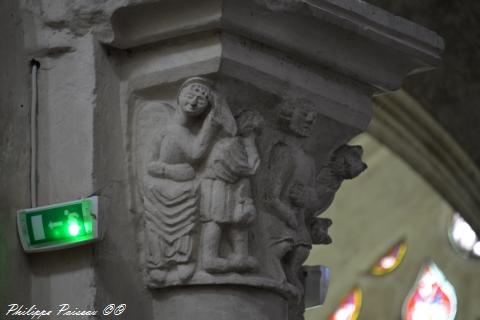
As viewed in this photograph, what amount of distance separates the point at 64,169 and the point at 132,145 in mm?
199

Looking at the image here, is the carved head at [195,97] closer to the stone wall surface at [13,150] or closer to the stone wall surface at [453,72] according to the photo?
the stone wall surface at [13,150]

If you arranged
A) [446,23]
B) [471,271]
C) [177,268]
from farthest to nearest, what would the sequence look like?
[471,271] → [446,23] → [177,268]

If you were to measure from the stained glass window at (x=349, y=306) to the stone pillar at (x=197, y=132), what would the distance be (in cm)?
1015

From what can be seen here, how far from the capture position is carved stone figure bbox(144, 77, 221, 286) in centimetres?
408

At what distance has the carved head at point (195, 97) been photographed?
13.5 ft

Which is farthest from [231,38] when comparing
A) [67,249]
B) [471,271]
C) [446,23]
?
[471,271]

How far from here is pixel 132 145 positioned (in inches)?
167

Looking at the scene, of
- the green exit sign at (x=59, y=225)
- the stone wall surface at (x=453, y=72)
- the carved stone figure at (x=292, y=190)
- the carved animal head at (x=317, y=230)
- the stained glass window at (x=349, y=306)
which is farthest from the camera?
the stained glass window at (x=349, y=306)

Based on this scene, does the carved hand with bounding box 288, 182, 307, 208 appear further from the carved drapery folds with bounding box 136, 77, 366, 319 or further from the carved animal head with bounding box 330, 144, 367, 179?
the carved animal head with bounding box 330, 144, 367, 179

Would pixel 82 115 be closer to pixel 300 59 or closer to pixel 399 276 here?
pixel 300 59

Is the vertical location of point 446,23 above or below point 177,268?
above

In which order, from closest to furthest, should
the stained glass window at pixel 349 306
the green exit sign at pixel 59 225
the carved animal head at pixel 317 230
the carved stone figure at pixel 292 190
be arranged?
1. the green exit sign at pixel 59 225
2. the carved stone figure at pixel 292 190
3. the carved animal head at pixel 317 230
4. the stained glass window at pixel 349 306

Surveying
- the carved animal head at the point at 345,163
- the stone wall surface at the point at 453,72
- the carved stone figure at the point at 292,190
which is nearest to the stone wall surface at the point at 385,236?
the stone wall surface at the point at 453,72

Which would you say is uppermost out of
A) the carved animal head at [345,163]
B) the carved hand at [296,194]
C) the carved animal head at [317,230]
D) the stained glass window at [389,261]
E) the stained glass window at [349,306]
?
the carved animal head at [345,163]
